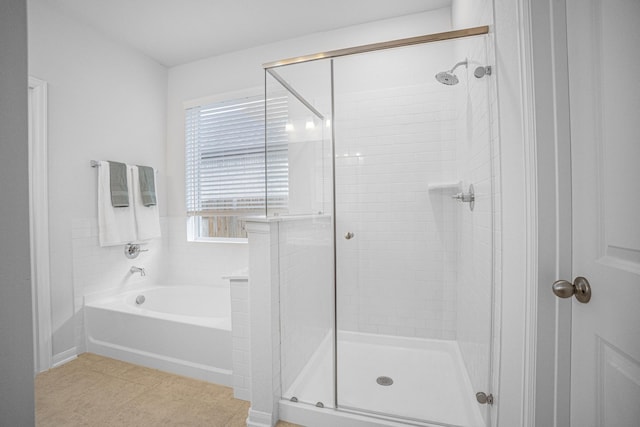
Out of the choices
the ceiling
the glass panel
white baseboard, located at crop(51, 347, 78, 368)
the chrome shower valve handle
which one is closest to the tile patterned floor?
white baseboard, located at crop(51, 347, 78, 368)

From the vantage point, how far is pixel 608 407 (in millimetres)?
727

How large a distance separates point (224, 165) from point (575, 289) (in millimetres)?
2789

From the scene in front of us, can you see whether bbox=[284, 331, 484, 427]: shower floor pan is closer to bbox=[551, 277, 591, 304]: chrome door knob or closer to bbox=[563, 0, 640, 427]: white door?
bbox=[563, 0, 640, 427]: white door

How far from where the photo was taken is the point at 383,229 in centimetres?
200

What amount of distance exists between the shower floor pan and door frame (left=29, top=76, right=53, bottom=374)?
1.87m

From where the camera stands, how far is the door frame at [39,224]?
2039 mm

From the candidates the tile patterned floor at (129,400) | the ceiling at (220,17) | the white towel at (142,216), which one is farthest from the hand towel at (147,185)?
the tile patterned floor at (129,400)

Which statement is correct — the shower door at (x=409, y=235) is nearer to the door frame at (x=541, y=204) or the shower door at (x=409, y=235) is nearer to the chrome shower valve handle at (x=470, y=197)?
the chrome shower valve handle at (x=470, y=197)

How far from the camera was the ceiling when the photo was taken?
2.24m

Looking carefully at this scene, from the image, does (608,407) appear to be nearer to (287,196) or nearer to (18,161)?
(18,161)

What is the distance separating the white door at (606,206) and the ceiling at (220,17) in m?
1.88

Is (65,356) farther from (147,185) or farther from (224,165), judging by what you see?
(224,165)

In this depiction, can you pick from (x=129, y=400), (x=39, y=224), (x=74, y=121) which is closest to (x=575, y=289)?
(x=129, y=400)

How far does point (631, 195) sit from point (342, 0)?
2.28 metres
